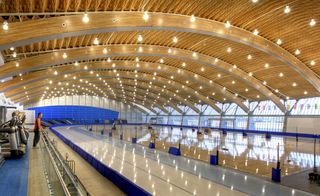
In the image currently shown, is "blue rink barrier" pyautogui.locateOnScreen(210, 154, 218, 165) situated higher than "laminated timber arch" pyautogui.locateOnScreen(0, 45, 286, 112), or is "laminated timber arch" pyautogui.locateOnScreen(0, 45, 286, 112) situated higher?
"laminated timber arch" pyautogui.locateOnScreen(0, 45, 286, 112)

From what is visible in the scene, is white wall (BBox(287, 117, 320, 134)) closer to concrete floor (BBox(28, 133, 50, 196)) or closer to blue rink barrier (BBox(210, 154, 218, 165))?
blue rink barrier (BBox(210, 154, 218, 165))

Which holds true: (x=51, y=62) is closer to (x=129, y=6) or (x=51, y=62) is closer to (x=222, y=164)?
(x=129, y=6)

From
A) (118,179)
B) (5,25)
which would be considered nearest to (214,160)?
(118,179)

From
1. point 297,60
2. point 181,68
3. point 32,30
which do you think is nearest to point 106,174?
point 32,30

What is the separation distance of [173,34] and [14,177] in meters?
17.4

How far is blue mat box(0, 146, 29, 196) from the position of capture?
715 cm

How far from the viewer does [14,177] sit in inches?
340

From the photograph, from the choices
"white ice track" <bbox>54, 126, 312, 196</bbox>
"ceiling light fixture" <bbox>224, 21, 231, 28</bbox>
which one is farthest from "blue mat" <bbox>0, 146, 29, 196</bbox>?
"ceiling light fixture" <bbox>224, 21, 231, 28</bbox>

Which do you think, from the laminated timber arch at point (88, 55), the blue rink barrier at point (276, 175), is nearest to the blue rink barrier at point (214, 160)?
the blue rink barrier at point (276, 175)

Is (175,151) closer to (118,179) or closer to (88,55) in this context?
(118,179)

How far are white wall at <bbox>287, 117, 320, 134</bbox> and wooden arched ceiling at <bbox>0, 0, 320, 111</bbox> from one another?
579cm

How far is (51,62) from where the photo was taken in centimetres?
2261

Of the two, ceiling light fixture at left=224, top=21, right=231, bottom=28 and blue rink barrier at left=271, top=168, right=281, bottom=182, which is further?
ceiling light fixture at left=224, top=21, right=231, bottom=28

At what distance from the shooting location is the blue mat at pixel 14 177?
7.15 meters
